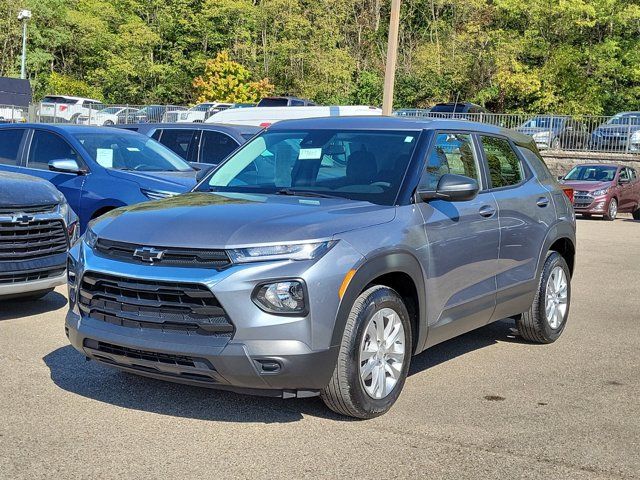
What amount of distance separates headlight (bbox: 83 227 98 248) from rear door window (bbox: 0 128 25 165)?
19.7 ft

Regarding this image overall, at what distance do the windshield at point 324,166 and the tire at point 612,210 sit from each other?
18.3 m

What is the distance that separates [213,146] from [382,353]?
9228mm

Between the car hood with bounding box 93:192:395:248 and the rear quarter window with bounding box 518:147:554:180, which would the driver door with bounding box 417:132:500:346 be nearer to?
the car hood with bounding box 93:192:395:248

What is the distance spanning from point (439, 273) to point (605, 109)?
3822 centimetres

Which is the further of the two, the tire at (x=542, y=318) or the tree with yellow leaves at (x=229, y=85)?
the tree with yellow leaves at (x=229, y=85)

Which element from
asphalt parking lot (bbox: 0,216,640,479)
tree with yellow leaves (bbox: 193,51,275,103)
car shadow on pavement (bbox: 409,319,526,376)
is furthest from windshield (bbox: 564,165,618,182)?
tree with yellow leaves (bbox: 193,51,275,103)

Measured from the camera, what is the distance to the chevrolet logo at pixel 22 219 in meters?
7.46

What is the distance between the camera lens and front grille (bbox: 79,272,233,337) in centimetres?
471

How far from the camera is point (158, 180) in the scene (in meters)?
10.3

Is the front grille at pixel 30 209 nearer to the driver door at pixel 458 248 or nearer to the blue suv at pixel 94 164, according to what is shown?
the blue suv at pixel 94 164

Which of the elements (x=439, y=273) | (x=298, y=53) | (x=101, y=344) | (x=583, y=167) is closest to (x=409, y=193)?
(x=439, y=273)

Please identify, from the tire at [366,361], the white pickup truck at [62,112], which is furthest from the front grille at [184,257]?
the white pickup truck at [62,112]

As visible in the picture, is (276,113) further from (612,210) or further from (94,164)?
(94,164)

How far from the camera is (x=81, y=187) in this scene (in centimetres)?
1038
